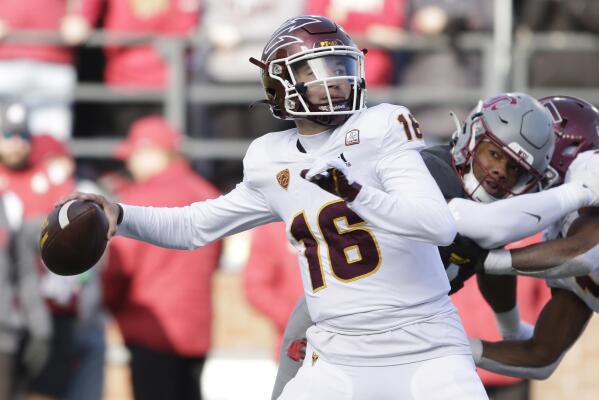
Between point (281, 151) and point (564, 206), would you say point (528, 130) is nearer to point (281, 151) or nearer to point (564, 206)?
point (564, 206)

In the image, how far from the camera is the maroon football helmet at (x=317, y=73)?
450 cm

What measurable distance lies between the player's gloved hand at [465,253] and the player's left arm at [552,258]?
0.03 metres

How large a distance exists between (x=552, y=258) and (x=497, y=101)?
60cm

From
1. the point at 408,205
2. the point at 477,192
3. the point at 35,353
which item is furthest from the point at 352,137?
the point at 35,353

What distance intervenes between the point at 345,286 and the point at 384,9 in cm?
413

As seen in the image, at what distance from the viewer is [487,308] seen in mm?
6812

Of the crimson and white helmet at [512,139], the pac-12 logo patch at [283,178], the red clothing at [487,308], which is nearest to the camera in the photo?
the pac-12 logo patch at [283,178]

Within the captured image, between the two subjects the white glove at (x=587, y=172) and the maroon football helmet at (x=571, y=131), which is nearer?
the white glove at (x=587, y=172)

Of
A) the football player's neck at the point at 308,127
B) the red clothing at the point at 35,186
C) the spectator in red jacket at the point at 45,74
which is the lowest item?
the red clothing at the point at 35,186

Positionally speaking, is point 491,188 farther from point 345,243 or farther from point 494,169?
point 345,243

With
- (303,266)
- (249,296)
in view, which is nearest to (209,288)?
(249,296)

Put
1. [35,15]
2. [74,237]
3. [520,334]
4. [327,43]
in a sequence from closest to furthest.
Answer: [74,237], [327,43], [520,334], [35,15]

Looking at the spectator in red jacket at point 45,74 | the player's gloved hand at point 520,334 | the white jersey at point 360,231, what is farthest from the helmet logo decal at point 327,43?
the spectator in red jacket at point 45,74

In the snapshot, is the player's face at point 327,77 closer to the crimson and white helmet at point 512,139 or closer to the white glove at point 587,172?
the crimson and white helmet at point 512,139
